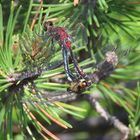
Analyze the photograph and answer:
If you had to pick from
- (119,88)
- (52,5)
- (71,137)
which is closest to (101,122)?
(71,137)

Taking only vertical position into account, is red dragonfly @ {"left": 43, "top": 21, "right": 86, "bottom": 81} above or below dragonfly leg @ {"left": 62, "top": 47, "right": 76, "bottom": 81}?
above

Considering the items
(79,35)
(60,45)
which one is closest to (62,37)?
(60,45)

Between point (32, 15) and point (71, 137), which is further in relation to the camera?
point (71, 137)

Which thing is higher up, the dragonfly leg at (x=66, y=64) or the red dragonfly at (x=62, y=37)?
the red dragonfly at (x=62, y=37)

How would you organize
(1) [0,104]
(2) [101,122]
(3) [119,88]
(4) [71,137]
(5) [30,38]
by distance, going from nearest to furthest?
(5) [30,38] → (1) [0,104] → (3) [119,88] → (2) [101,122] → (4) [71,137]

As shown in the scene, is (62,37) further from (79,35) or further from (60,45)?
(79,35)

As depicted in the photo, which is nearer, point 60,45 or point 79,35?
point 60,45

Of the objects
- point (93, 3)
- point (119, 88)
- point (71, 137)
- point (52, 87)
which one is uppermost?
point (93, 3)

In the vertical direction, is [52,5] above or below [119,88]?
above

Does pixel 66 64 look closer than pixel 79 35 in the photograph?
Yes

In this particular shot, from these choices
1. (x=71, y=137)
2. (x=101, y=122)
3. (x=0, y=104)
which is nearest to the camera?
(x=0, y=104)

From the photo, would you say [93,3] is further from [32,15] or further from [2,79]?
[2,79]
